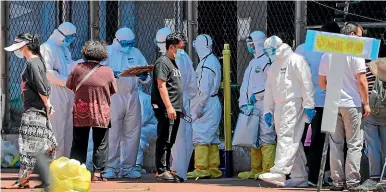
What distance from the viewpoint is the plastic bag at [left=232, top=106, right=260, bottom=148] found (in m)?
12.6

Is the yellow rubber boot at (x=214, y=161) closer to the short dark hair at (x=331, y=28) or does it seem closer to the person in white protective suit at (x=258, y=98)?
the person in white protective suit at (x=258, y=98)

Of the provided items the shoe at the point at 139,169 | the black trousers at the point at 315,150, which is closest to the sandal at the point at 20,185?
the shoe at the point at 139,169

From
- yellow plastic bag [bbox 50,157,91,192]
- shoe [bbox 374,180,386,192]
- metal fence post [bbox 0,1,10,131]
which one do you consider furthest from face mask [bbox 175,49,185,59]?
yellow plastic bag [bbox 50,157,91,192]

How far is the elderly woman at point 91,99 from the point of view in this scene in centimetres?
1158

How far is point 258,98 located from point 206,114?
0.86 metres

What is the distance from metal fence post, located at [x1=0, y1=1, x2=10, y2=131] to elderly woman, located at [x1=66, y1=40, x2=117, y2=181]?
10.9 ft

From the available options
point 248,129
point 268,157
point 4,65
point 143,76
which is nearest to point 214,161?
point 248,129

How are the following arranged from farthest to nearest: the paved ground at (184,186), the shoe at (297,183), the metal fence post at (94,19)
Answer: the metal fence post at (94,19), the shoe at (297,183), the paved ground at (184,186)

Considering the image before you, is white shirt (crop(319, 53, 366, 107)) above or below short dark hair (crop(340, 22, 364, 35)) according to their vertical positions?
below

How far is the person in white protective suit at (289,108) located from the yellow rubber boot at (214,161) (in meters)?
1.83

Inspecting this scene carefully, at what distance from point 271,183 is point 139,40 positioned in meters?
4.43

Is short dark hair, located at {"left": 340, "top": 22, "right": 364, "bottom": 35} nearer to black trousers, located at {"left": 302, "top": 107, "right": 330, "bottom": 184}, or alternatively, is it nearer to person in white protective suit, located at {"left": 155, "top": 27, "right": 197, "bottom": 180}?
black trousers, located at {"left": 302, "top": 107, "right": 330, "bottom": 184}

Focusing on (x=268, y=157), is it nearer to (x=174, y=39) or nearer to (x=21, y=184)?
(x=174, y=39)

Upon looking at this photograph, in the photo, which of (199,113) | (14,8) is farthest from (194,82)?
(14,8)
